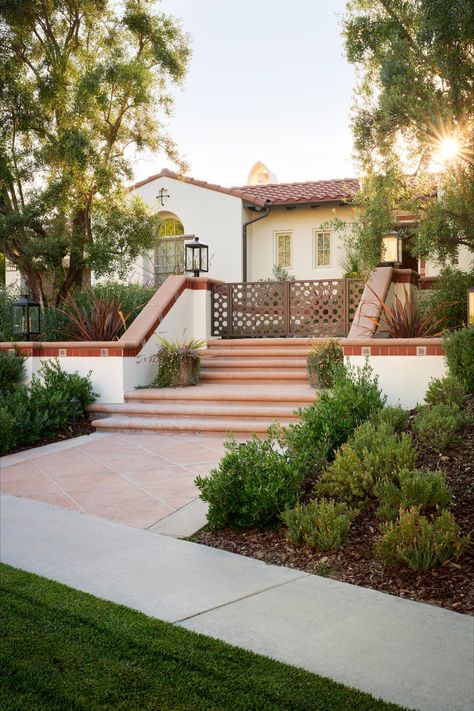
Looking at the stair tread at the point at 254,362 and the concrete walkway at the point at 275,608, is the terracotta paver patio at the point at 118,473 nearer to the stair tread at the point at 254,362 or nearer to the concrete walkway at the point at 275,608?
the concrete walkway at the point at 275,608

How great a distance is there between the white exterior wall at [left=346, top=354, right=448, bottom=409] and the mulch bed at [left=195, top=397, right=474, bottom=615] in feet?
9.96

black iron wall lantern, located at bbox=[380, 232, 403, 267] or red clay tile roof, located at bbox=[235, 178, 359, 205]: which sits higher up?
red clay tile roof, located at bbox=[235, 178, 359, 205]

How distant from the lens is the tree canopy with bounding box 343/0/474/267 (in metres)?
7.27

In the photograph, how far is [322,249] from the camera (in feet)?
67.6

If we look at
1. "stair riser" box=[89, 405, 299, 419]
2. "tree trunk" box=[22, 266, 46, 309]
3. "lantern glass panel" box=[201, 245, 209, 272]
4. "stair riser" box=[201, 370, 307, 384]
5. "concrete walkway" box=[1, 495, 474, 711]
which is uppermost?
"lantern glass panel" box=[201, 245, 209, 272]

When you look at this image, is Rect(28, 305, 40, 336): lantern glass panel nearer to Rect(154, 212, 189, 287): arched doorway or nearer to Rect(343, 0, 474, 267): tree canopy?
Rect(343, 0, 474, 267): tree canopy

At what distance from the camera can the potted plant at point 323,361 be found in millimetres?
10227

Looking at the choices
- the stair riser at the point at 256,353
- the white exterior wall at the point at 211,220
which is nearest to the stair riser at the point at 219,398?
the stair riser at the point at 256,353

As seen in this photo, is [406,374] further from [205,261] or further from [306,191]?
[306,191]

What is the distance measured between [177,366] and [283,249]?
10547 mm

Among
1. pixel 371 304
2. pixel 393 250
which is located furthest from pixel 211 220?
pixel 371 304

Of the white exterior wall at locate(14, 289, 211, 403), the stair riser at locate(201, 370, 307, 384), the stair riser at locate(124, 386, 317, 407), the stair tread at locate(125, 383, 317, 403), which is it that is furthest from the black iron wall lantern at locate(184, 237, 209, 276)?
the stair riser at locate(124, 386, 317, 407)

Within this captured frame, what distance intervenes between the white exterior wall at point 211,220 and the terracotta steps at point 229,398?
864cm

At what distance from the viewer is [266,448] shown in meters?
5.68
